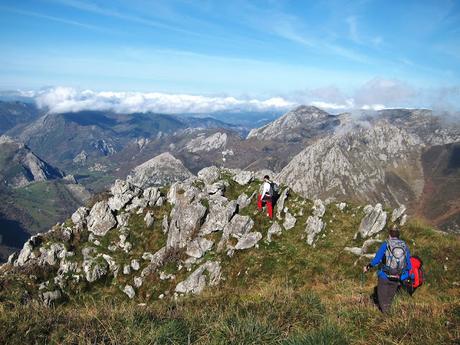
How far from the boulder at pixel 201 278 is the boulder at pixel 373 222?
1546 centimetres

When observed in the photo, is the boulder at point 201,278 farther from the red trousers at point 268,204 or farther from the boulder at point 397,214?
the boulder at point 397,214

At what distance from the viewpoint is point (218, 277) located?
39.0 meters

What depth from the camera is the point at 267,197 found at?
4231 centimetres

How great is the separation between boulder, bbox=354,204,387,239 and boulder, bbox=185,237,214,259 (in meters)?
17.3

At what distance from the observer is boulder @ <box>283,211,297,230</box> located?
137ft

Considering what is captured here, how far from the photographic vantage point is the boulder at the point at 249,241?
41.0m

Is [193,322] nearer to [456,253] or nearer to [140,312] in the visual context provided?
[140,312]

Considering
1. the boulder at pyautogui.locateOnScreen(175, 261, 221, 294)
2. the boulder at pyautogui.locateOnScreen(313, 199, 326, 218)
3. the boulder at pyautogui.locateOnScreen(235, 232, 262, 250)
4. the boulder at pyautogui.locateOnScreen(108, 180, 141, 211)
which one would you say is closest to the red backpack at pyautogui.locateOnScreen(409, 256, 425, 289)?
the boulder at pyautogui.locateOnScreen(175, 261, 221, 294)

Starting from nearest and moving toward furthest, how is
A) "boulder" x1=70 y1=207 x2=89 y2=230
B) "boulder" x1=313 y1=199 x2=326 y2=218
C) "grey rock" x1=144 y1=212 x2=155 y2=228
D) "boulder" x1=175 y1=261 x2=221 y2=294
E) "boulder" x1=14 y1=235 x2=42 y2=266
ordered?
1. "boulder" x1=175 y1=261 x2=221 y2=294
2. "boulder" x1=313 y1=199 x2=326 y2=218
3. "boulder" x1=14 y1=235 x2=42 y2=266
4. "grey rock" x1=144 y1=212 x2=155 y2=228
5. "boulder" x1=70 y1=207 x2=89 y2=230

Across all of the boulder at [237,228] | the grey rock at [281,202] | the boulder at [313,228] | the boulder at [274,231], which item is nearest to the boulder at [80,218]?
the boulder at [237,228]

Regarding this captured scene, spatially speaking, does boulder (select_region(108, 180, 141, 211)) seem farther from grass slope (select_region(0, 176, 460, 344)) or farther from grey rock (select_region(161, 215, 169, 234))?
grass slope (select_region(0, 176, 460, 344))

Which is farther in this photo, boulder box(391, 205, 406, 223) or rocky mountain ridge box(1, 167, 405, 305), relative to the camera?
rocky mountain ridge box(1, 167, 405, 305)

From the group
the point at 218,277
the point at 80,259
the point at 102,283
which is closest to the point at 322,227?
the point at 218,277

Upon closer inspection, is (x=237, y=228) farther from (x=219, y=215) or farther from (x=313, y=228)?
(x=313, y=228)
